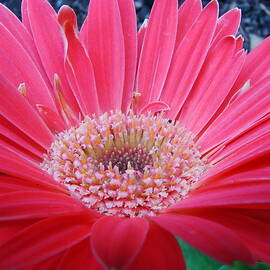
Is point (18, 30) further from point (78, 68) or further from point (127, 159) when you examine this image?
point (127, 159)

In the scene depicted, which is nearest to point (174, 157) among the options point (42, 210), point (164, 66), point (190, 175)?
point (190, 175)

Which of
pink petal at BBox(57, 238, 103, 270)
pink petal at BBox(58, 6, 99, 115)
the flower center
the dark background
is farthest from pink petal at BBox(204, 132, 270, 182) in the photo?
the dark background

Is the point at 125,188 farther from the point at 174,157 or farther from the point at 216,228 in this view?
the point at 216,228

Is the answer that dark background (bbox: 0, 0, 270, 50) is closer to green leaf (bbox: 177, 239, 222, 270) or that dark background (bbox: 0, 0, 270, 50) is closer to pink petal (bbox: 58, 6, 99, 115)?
pink petal (bbox: 58, 6, 99, 115)

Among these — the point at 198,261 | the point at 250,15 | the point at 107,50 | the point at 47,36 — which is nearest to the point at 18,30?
→ the point at 47,36

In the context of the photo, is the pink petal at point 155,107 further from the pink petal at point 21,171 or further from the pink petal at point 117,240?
the pink petal at point 117,240

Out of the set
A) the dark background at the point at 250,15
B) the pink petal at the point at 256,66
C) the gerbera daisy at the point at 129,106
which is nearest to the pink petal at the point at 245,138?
the gerbera daisy at the point at 129,106
